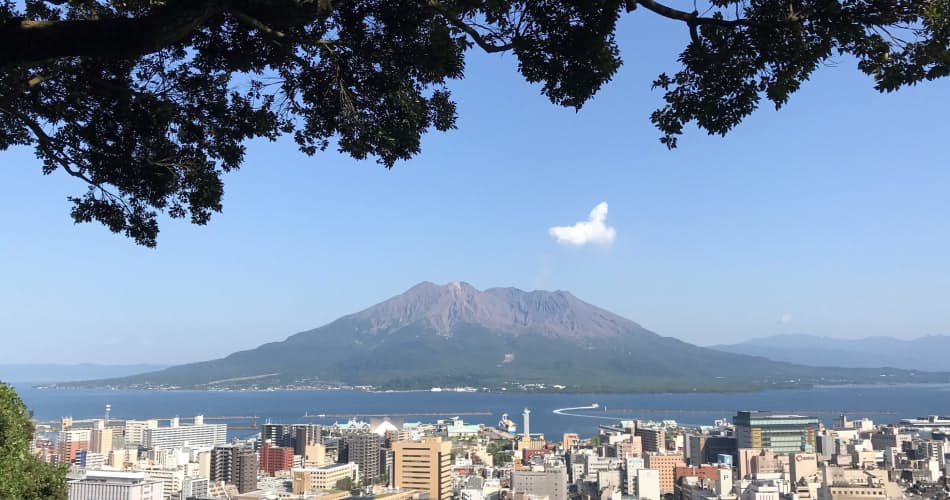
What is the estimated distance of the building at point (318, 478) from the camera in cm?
Answer: 2273

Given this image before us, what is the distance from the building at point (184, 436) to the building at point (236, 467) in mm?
9854

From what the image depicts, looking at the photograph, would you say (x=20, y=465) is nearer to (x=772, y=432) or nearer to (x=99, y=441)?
(x=772, y=432)

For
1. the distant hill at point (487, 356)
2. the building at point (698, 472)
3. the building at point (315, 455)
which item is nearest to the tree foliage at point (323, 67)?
the building at point (698, 472)


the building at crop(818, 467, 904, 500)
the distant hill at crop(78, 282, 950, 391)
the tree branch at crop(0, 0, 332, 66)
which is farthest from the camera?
the distant hill at crop(78, 282, 950, 391)

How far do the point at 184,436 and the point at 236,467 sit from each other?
45.9 feet

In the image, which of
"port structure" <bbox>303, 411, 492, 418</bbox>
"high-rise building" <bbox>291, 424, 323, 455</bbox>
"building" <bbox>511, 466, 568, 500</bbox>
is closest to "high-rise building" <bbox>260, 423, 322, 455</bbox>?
"high-rise building" <bbox>291, 424, 323, 455</bbox>

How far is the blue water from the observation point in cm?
5538

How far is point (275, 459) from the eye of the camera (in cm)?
2947

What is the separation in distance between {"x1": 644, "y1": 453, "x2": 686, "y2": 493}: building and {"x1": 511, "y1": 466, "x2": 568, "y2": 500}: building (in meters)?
4.39

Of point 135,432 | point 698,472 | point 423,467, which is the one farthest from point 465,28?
point 135,432

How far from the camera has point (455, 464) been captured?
93.5ft

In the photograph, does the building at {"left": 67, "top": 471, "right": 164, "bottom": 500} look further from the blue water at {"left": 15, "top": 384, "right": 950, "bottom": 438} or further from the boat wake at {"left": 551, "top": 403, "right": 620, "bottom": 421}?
the boat wake at {"left": 551, "top": 403, "right": 620, "bottom": 421}

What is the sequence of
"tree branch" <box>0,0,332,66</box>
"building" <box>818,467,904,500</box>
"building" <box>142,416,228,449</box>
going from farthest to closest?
1. "building" <box>142,416,228,449</box>
2. "building" <box>818,467,904,500</box>
3. "tree branch" <box>0,0,332,66</box>

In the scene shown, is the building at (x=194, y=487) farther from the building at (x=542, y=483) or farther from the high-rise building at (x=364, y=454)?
the building at (x=542, y=483)
